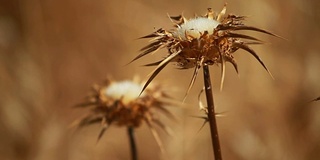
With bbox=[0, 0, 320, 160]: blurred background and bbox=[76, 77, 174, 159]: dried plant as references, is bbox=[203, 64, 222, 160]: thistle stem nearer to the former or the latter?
bbox=[76, 77, 174, 159]: dried plant

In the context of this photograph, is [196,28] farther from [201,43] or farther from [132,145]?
[132,145]

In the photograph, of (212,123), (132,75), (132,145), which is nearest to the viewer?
(212,123)

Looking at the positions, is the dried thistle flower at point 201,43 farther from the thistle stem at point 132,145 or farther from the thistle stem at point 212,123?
the thistle stem at point 132,145

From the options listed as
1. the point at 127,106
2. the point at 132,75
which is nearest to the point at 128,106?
the point at 127,106

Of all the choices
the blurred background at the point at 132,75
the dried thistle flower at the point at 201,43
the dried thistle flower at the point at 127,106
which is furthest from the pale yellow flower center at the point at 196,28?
the blurred background at the point at 132,75

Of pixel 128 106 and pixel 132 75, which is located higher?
pixel 132 75

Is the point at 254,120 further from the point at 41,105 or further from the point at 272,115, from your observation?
the point at 41,105
